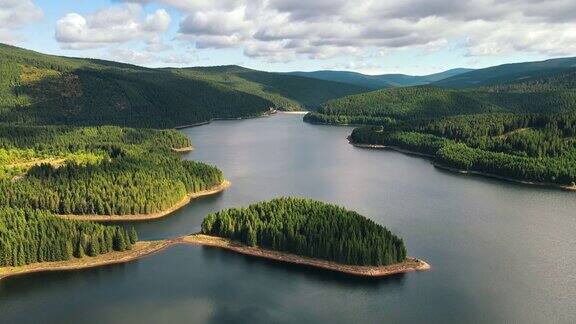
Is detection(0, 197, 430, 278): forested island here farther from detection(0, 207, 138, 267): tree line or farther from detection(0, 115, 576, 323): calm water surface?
detection(0, 115, 576, 323): calm water surface

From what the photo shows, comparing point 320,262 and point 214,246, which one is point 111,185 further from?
point 320,262

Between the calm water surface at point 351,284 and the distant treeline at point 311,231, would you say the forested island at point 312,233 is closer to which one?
the distant treeline at point 311,231

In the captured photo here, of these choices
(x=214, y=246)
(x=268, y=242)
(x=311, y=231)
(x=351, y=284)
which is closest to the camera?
(x=351, y=284)

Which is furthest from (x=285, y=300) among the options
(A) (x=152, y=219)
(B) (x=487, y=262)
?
(A) (x=152, y=219)

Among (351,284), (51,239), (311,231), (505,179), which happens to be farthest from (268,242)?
(505,179)

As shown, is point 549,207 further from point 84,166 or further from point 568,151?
point 84,166

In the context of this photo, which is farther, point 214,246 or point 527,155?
point 527,155
